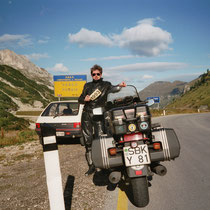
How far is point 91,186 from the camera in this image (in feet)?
13.1

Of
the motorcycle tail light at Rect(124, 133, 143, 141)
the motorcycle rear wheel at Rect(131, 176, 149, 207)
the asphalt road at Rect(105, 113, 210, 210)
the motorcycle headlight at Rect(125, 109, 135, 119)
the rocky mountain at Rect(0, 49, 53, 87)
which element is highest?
the rocky mountain at Rect(0, 49, 53, 87)

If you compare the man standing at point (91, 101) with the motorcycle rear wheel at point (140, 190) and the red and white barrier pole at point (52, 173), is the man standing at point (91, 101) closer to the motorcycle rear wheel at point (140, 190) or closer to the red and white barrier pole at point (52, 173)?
the motorcycle rear wheel at point (140, 190)

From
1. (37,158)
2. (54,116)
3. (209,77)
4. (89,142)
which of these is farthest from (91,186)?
(209,77)

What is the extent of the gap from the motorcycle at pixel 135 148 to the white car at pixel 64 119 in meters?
4.87

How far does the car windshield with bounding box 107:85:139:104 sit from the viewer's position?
13.1 feet

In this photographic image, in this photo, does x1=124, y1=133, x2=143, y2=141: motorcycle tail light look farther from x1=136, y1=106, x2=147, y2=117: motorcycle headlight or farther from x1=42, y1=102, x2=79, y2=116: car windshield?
x1=42, y1=102, x2=79, y2=116: car windshield

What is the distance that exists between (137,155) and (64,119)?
563 cm

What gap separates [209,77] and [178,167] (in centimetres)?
17697

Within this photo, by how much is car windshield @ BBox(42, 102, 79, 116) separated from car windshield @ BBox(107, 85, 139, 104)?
4.64 metres

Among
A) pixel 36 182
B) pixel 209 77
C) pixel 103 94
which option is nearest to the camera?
pixel 36 182

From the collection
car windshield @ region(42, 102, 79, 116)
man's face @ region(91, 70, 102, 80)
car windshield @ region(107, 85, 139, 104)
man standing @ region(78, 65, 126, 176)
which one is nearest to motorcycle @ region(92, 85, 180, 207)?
car windshield @ region(107, 85, 139, 104)

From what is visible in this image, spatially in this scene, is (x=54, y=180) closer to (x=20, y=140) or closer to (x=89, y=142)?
(x=89, y=142)

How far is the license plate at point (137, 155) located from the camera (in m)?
2.97

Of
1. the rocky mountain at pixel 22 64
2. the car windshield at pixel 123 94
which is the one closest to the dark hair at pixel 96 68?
the car windshield at pixel 123 94
